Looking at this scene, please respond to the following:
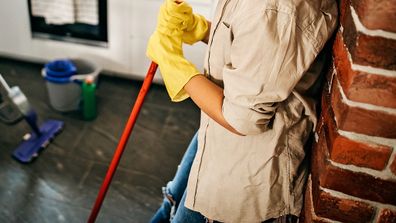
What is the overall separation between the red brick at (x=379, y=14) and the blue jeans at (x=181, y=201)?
61cm

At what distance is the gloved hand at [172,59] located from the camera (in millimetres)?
1107

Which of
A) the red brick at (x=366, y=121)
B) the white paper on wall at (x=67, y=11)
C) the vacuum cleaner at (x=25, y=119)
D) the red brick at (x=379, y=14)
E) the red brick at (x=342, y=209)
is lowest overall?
the vacuum cleaner at (x=25, y=119)

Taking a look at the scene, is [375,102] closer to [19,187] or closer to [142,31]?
[19,187]

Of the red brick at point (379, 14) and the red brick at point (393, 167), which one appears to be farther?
the red brick at point (393, 167)

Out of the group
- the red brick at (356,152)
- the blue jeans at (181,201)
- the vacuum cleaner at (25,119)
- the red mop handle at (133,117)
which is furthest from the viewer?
the vacuum cleaner at (25,119)

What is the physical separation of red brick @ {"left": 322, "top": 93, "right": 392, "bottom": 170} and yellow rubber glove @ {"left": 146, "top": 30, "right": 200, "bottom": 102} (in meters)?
0.41

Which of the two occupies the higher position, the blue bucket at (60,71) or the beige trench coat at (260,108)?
the beige trench coat at (260,108)

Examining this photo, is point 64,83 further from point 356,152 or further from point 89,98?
point 356,152

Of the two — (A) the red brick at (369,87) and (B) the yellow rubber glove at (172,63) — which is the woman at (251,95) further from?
(A) the red brick at (369,87)

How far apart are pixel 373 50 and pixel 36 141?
1.88 metres

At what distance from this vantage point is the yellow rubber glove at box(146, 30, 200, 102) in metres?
1.11

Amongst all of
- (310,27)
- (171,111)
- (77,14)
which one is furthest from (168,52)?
(77,14)

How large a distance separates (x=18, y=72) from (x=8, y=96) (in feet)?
2.80

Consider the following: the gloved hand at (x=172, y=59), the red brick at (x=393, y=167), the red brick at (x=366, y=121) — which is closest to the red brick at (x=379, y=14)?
the red brick at (x=366, y=121)
